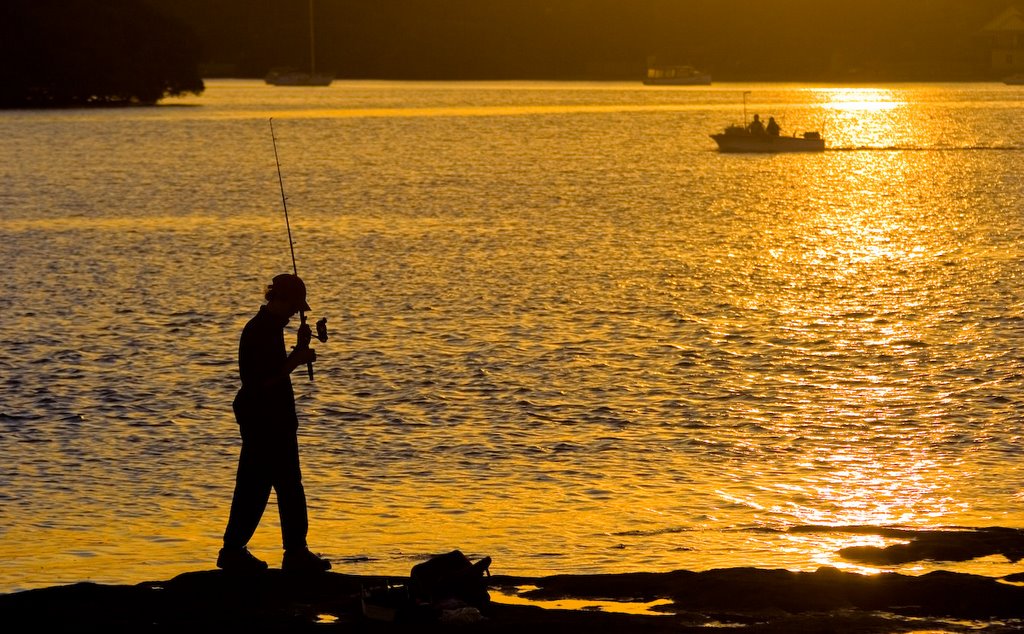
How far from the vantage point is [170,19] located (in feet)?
486

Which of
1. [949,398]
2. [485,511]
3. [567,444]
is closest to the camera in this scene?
[485,511]

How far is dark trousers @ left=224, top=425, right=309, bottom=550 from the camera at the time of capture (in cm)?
1161

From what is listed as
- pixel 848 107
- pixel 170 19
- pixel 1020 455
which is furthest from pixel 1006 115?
pixel 1020 455

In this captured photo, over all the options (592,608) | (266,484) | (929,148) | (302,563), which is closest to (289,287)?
(266,484)

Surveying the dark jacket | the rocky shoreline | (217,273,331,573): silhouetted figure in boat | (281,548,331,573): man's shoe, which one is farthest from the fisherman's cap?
the rocky shoreline

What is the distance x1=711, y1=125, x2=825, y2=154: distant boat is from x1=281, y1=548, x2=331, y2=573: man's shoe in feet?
252

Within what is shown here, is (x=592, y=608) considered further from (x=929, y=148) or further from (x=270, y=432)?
(x=929, y=148)

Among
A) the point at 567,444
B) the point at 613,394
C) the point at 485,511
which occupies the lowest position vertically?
the point at 485,511

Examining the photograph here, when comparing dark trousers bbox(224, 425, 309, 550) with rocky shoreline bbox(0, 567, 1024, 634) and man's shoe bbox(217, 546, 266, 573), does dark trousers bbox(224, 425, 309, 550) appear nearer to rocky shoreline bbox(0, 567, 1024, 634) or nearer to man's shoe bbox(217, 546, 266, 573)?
man's shoe bbox(217, 546, 266, 573)

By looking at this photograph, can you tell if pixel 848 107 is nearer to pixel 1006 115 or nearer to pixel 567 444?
pixel 1006 115

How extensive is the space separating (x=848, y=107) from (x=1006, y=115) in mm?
25108

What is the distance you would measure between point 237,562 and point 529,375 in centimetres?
1024

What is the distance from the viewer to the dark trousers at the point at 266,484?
1161cm

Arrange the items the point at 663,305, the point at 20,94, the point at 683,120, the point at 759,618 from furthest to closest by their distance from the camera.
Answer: the point at 20,94 < the point at 683,120 < the point at 663,305 < the point at 759,618
